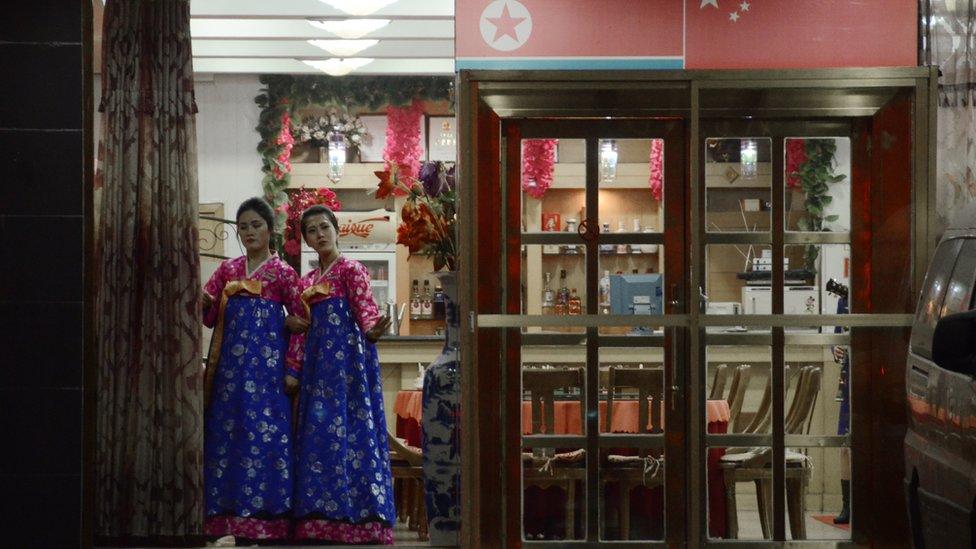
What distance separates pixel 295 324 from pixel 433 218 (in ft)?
2.52

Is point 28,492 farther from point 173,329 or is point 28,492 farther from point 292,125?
point 292,125

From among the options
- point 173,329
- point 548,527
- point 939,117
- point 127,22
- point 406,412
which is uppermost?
point 127,22

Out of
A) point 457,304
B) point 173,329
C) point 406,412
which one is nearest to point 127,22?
point 173,329

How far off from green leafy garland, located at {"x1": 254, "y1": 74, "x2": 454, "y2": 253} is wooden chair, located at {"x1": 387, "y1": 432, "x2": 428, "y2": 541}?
211 cm

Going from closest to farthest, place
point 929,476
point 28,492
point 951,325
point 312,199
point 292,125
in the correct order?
point 951,325, point 929,476, point 28,492, point 312,199, point 292,125

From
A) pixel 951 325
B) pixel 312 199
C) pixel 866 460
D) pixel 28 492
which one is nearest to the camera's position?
pixel 951 325

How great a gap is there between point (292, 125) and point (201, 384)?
11.7ft

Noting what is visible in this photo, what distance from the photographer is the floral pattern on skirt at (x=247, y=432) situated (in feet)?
17.5

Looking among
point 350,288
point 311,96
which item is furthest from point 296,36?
point 350,288

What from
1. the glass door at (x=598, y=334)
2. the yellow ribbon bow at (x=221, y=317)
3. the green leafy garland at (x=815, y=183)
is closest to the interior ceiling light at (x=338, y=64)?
the glass door at (x=598, y=334)

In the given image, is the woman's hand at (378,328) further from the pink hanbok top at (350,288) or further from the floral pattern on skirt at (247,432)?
the floral pattern on skirt at (247,432)

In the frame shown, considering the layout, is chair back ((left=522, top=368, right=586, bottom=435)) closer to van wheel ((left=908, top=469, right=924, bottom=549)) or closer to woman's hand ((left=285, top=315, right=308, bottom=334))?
woman's hand ((left=285, top=315, right=308, bottom=334))

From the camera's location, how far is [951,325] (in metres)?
3.38

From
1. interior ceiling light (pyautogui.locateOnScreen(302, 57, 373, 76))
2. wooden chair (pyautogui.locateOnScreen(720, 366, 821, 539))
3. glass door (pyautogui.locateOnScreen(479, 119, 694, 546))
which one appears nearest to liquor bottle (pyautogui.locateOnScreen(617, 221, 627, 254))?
glass door (pyautogui.locateOnScreen(479, 119, 694, 546))
